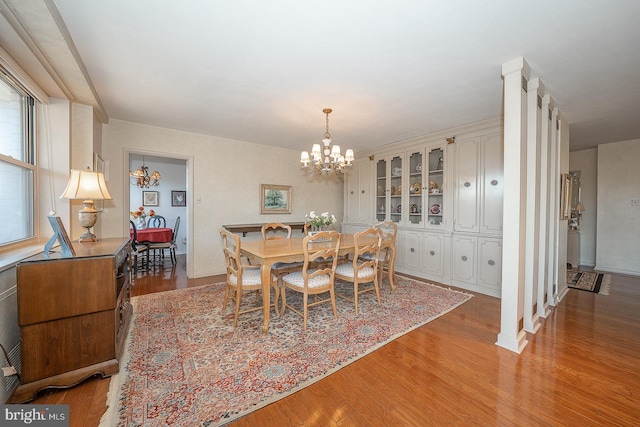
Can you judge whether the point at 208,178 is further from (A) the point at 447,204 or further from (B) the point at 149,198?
(A) the point at 447,204

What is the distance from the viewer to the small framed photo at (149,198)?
21.2 feet

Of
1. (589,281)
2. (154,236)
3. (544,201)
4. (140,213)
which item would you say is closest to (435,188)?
(544,201)

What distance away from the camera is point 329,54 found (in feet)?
6.75

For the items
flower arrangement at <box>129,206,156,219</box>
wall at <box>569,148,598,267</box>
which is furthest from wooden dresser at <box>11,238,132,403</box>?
wall at <box>569,148,598,267</box>

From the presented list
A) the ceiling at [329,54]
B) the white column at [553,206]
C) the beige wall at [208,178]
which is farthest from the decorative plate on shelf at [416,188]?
the beige wall at [208,178]

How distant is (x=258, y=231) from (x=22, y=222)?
2.97 metres

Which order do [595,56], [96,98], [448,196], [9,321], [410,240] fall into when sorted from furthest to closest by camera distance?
[410,240] → [448,196] → [96,98] → [595,56] → [9,321]

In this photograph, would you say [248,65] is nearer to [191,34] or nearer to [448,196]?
[191,34]

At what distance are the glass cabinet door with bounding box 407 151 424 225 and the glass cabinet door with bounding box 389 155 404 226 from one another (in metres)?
0.24

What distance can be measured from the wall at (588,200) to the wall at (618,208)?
1.00ft

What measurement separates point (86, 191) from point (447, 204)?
4557 mm

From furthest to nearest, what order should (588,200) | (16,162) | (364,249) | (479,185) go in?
1. (588,200)
2. (479,185)
3. (364,249)
4. (16,162)

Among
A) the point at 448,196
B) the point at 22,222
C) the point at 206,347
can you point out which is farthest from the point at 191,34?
the point at 448,196

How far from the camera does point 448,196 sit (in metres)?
4.07
